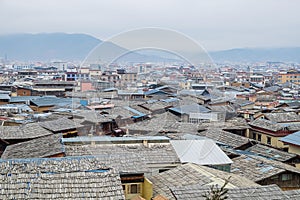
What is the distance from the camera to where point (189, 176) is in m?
8.52

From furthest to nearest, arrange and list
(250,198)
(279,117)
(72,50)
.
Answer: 1. (72,50)
2. (279,117)
3. (250,198)

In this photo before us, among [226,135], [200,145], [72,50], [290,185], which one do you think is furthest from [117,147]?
[72,50]

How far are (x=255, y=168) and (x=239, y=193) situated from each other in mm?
4364

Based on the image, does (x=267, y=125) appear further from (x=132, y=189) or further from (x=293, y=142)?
(x=132, y=189)

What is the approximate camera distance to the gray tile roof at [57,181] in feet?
21.8

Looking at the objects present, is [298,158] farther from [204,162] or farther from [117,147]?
[117,147]

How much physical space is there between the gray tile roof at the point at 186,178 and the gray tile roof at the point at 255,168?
130 cm

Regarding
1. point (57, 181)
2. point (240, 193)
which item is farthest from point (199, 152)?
point (57, 181)

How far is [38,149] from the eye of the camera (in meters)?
10.7

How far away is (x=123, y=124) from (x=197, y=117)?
10.7ft

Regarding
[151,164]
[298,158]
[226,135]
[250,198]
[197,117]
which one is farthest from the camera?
[197,117]

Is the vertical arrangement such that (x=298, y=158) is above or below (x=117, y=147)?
below

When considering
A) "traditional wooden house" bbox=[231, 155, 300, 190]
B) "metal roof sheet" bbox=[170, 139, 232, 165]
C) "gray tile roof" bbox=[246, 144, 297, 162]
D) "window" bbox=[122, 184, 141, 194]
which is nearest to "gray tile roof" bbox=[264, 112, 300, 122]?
"gray tile roof" bbox=[246, 144, 297, 162]

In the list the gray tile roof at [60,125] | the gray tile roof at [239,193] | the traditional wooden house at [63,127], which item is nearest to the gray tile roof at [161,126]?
the traditional wooden house at [63,127]
